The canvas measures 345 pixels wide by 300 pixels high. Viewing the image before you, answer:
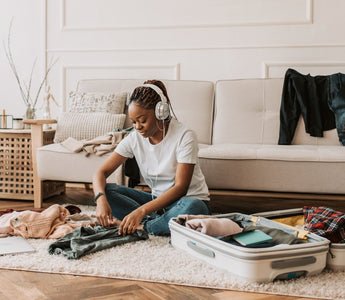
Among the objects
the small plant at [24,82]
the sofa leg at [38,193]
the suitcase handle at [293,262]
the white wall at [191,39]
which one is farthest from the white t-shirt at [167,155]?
the small plant at [24,82]

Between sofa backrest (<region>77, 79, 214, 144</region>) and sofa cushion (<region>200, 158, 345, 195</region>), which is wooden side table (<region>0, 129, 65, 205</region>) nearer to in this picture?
sofa backrest (<region>77, 79, 214, 144</region>)

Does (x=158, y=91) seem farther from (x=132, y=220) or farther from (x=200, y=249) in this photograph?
(x=200, y=249)

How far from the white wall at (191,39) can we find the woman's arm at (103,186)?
1648 millimetres

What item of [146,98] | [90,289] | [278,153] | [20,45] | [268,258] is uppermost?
[20,45]

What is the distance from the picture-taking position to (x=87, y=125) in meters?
3.10

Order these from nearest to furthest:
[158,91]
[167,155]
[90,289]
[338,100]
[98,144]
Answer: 1. [90,289]
2. [158,91]
3. [167,155]
4. [98,144]
5. [338,100]

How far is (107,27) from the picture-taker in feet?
12.8

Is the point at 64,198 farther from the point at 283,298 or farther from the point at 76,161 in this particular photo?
the point at 283,298

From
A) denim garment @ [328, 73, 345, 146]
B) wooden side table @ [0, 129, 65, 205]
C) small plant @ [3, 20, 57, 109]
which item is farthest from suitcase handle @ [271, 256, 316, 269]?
small plant @ [3, 20, 57, 109]

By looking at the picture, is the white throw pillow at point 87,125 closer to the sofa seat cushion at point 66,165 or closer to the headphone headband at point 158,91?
the sofa seat cushion at point 66,165

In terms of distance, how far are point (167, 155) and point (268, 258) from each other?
30.1 inches

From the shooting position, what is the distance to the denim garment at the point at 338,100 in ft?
9.72

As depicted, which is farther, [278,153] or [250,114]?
[250,114]

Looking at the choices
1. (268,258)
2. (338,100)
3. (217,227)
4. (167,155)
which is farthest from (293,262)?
(338,100)
